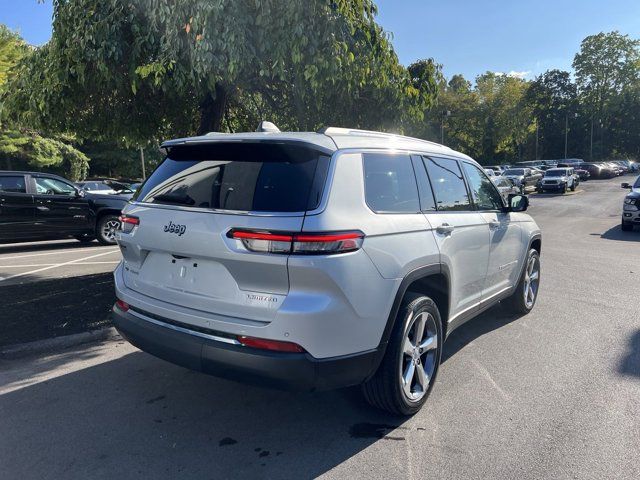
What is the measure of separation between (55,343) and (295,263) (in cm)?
325

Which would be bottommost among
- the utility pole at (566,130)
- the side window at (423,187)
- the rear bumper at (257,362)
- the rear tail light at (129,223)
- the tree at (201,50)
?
the rear bumper at (257,362)

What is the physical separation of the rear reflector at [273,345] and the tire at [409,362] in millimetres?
723

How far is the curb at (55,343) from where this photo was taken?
4.46 metres

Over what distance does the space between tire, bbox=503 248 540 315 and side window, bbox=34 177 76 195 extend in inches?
391

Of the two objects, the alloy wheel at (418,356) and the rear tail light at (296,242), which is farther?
the alloy wheel at (418,356)

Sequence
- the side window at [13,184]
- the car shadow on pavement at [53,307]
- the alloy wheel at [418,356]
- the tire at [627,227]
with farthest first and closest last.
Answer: the tire at [627,227]
the side window at [13,184]
the car shadow on pavement at [53,307]
the alloy wheel at [418,356]

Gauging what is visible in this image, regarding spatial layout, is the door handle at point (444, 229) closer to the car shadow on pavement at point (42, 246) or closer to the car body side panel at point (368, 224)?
the car body side panel at point (368, 224)

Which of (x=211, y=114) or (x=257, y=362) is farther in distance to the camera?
(x=211, y=114)

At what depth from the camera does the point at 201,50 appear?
5012 millimetres

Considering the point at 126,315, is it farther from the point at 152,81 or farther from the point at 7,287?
the point at 7,287

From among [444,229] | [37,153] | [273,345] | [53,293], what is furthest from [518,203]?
[37,153]

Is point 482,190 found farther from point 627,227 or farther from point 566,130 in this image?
point 566,130

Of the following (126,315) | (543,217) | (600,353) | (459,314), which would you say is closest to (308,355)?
(126,315)

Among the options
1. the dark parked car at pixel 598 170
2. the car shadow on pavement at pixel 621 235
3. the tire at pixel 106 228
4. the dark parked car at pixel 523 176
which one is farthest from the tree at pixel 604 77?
the tire at pixel 106 228
